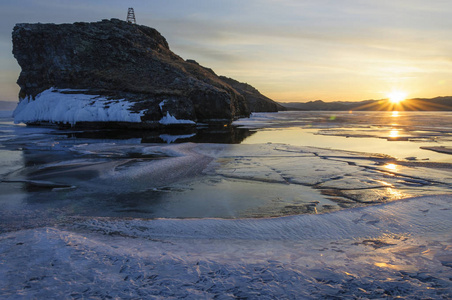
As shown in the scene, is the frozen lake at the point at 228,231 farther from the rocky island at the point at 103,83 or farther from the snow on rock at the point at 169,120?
the rocky island at the point at 103,83

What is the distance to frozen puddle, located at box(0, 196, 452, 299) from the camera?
2721mm

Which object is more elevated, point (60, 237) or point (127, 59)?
point (127, 59)

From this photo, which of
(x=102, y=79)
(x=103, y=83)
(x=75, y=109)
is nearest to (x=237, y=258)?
(x=75, y=109)

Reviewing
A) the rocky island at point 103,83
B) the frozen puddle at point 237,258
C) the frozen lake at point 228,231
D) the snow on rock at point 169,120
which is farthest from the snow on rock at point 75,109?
the frozen puddle at point 237,258

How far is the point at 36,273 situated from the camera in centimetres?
298

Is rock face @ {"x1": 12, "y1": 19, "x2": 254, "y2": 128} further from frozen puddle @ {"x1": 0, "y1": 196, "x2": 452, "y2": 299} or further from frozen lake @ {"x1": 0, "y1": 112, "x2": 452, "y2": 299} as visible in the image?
frozen puddle @ {"x1": 0, "y1": 196, "x2": 452, "y2": 299}

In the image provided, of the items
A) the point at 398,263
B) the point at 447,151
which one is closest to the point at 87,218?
the point at 398,263

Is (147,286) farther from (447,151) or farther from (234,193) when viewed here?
(447,151)

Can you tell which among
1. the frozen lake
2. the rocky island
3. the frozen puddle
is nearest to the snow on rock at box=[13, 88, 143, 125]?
the rocky island

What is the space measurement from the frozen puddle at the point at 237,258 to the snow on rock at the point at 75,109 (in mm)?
23625

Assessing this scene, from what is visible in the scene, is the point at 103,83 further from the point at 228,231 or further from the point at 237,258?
the point at 237,258

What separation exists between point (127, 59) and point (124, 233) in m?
36.7

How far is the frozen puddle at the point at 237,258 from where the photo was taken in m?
2.72

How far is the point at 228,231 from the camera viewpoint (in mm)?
4359
